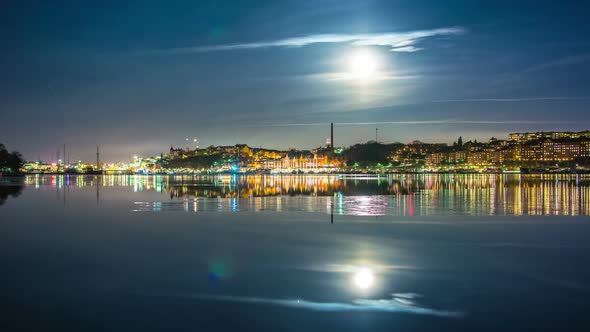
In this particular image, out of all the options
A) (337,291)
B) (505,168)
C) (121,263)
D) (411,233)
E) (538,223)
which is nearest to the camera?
(337,291)

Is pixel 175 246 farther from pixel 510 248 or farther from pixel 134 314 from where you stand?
pixel 510 248

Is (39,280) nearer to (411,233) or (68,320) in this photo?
(68,320)

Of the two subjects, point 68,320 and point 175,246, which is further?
point 175,246

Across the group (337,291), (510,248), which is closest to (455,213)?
(510,248)

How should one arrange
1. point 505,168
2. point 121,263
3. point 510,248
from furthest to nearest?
point 505,168
point 510,248
point 121,263

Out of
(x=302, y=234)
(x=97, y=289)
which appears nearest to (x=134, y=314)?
(x=97, y=289)

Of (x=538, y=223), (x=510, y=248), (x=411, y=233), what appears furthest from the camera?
(x=538, y=223)

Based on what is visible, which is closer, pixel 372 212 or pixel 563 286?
pixel 563 286

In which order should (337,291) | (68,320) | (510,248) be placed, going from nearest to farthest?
(68,320)
(337,291)
(510,248)

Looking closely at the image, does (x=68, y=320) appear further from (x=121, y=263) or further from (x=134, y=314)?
(x=121, y=263)

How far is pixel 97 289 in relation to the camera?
8414 mm

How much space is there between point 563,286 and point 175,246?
8481 mm

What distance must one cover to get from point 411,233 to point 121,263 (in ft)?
26.4

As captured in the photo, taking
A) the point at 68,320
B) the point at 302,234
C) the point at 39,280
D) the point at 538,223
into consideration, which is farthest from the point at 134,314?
the point at 538,223
